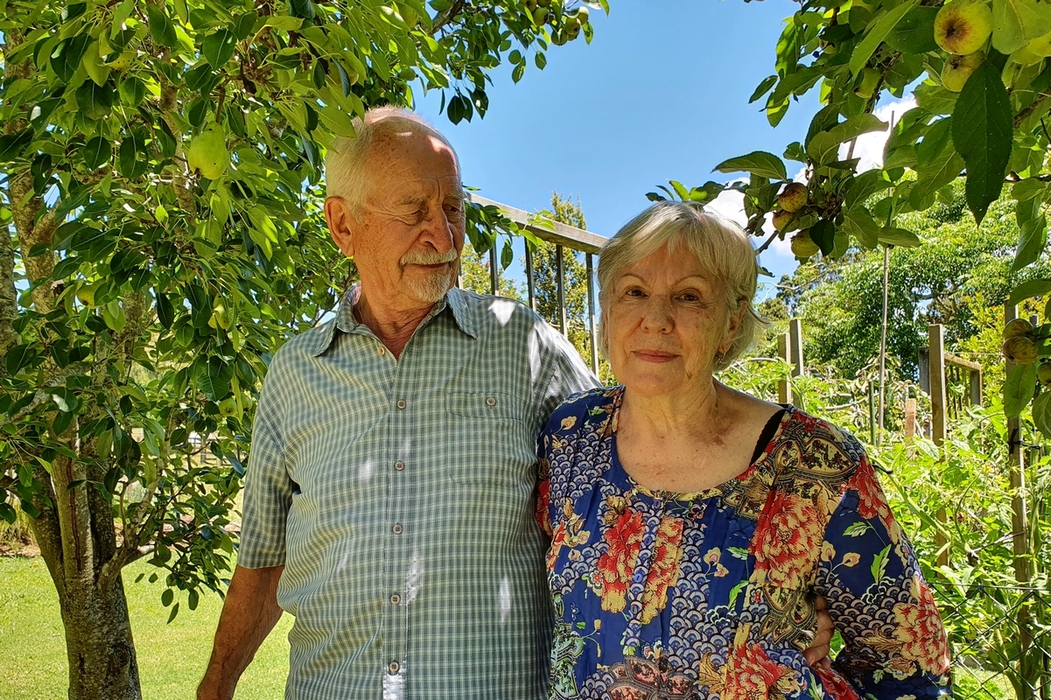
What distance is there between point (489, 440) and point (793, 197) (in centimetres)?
77

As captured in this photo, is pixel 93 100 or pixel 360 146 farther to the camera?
pixel 360 146

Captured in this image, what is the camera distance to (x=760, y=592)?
142cm

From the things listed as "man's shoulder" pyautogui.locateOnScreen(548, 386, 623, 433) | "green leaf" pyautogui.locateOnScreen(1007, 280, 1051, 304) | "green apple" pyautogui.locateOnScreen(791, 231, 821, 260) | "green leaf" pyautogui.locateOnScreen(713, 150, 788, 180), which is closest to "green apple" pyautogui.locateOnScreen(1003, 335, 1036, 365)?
"green leaf" pyautogui.locateOnScreen(1007, 280, 1051, 304)

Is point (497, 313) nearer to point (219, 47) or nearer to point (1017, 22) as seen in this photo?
point (219, 47)

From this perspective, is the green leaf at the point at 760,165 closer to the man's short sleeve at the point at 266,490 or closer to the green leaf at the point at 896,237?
the green leaf at the point at 896,237

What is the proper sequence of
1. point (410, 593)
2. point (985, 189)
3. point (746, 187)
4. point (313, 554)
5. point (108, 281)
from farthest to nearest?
point (108, 281)
point (313, 554)
point (410, 593)
point (746, 187)
point (985, 189)

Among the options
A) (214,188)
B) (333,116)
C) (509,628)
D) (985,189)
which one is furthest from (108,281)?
(985,189)

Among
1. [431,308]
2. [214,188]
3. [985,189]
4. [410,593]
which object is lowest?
[410,593]

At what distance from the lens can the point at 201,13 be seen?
1434mm

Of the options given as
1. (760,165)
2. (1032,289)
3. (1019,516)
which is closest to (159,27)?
(760,165)

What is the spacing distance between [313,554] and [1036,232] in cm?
144

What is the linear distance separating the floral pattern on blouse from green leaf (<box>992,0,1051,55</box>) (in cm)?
87

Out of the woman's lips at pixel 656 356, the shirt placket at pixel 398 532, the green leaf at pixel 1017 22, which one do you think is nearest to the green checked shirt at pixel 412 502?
the shirt placket at pixel 398 532

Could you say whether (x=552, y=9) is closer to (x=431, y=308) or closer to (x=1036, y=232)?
A: (x=431, y=308)
